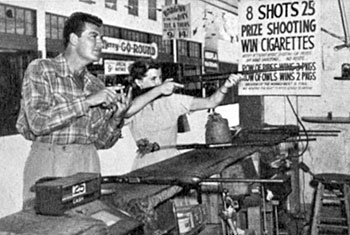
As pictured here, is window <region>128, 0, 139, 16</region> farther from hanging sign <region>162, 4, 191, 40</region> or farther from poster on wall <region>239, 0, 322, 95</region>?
poster on wall <region>239, 0, 322, 95</region>

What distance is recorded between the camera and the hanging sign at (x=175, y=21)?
4.77 meters

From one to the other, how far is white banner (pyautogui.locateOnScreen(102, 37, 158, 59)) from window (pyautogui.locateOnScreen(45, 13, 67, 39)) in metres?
0.44

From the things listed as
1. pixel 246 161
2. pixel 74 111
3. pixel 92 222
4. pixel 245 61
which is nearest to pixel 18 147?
pixel 74 111

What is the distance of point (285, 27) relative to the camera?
502 centimetres

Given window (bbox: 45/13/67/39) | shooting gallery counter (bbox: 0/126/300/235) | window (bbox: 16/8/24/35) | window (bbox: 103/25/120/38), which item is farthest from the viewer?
window (bbox: 103/25/120/38)

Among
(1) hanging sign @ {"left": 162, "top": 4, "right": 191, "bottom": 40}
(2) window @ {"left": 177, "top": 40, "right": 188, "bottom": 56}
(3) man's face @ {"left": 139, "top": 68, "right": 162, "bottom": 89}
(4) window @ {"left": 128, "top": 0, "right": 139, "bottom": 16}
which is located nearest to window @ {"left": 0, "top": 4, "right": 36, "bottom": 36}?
(3) man's face @ {"left": 139, "top": 68, "right": 162, "bottom": 89}

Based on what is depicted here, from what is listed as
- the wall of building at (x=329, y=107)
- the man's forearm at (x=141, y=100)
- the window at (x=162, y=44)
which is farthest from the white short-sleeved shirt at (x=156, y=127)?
the wall of building at (x=329, y=107)

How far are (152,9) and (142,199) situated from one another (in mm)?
2671

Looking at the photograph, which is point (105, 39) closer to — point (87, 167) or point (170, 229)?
point (87, 167)

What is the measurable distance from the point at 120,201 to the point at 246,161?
7.35 ft

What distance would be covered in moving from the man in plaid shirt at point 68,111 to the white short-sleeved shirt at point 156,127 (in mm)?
838

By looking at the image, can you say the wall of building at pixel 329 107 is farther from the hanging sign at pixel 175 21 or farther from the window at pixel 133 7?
the window at pixel 133 7

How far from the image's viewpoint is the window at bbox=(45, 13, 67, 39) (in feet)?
11.1

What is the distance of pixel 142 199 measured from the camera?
2291 millimetres
